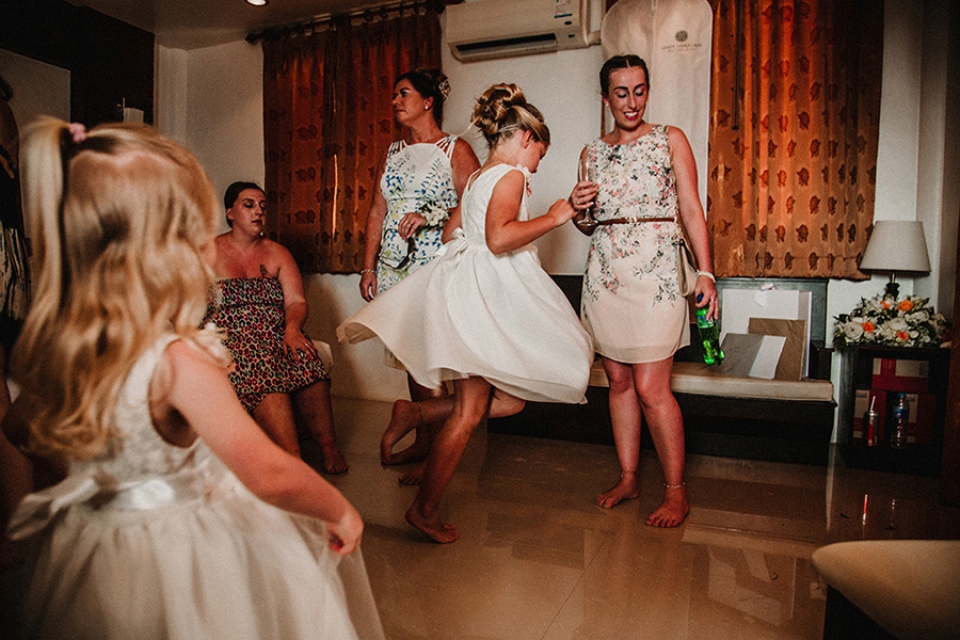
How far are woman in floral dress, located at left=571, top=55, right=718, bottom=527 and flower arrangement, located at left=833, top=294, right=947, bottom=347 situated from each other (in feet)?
4.04

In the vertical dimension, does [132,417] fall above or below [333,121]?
below

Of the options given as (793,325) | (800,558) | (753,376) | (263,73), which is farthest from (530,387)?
(263,73)

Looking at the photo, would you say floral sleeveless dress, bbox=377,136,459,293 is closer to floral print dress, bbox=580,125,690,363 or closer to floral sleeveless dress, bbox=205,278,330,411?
floral sleeveless dress, bbox=205,278,330,411

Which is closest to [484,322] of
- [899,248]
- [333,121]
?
[899,248]

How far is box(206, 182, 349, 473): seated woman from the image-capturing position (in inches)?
105

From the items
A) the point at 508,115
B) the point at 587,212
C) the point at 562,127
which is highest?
the point at 562,127

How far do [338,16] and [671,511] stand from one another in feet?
12.8

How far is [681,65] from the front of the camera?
11.7 feet

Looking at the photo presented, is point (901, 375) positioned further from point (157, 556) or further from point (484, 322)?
point (157, 556)

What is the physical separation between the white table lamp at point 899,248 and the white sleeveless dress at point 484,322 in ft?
6.24

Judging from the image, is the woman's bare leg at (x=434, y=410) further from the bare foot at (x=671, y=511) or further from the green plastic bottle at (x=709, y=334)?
the green plastic bottle at (x=709, y=334)

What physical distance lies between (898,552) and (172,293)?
1.16 m

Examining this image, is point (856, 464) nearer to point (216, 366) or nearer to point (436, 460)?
point (436, 460)

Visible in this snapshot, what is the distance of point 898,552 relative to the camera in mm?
1045
